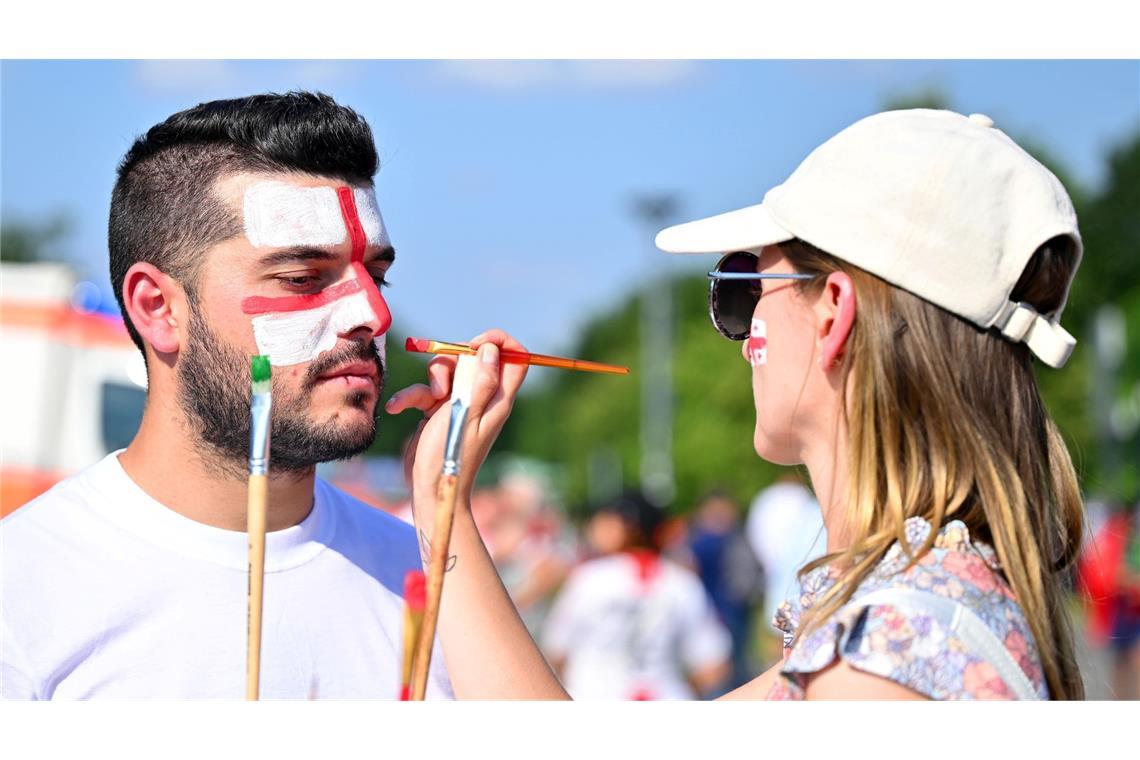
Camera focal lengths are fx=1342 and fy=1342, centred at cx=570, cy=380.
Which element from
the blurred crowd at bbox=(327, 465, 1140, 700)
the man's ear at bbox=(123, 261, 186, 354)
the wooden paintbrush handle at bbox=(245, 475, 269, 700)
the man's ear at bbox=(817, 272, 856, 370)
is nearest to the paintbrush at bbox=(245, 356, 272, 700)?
the wooden paintbrush handle at bbox=(245, 475, 269, 700)

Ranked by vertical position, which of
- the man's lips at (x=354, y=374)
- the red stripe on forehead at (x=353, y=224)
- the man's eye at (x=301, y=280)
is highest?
the red stripe on forehead at (x=353, y=224)

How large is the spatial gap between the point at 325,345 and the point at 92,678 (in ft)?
2.60

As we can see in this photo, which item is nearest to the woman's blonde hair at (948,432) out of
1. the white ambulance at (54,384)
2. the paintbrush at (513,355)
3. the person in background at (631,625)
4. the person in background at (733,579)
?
the paintbrush at (513,355)

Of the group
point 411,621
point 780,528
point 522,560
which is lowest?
point 522,560

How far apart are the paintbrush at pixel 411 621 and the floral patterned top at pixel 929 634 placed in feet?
2.89

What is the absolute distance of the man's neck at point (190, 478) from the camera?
109 inches

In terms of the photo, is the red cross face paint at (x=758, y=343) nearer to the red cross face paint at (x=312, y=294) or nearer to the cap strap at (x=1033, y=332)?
the cap strap at (x=1033, y=332)

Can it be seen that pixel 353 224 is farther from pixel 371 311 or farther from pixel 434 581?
pixel 434 581

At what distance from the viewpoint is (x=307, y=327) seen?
279cm

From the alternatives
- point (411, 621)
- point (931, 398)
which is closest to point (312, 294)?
point (411, 621)

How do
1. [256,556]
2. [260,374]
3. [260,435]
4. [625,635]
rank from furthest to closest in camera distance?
[625,635]
[260,374]
[260,435]
[256,556]

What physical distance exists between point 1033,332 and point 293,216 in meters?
1.48

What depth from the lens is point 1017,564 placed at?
2.09m

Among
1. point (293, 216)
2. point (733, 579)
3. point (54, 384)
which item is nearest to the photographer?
point (293, 216)
